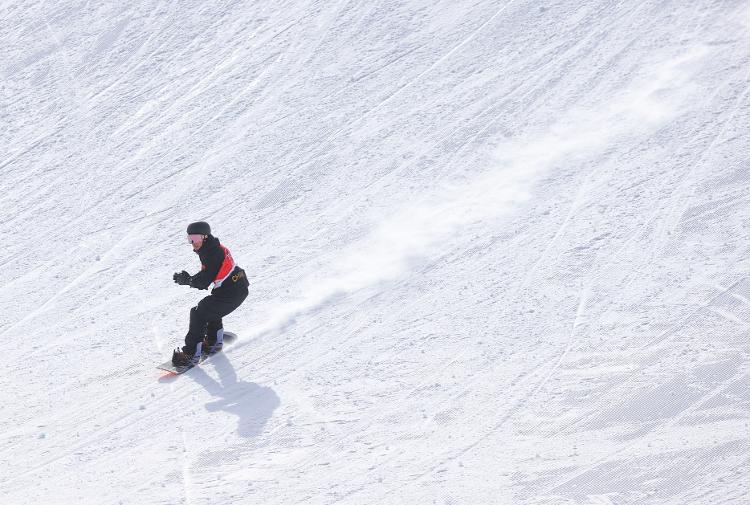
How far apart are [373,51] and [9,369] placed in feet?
25.1

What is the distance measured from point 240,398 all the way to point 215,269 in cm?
122

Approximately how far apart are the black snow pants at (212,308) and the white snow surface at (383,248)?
11.3 inches

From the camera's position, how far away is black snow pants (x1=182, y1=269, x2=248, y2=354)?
846 centimetres

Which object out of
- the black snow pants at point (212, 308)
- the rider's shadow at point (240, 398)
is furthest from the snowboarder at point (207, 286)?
the rider's shadow at point (240, 398)

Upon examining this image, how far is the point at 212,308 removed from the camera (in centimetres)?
847

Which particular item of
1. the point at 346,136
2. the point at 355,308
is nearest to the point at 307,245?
the point at 355,308

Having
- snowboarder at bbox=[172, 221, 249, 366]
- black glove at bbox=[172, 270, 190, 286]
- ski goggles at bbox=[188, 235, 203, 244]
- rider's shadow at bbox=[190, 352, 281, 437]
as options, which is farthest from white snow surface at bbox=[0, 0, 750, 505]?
ski goggles at bbox=[188, 235, 203, 244]

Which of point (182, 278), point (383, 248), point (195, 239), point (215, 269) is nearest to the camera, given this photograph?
point (182, 278)

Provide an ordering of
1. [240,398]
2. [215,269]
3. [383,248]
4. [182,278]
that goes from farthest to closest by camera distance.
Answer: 1. [383,248]
2. [215,269]
3. [182,278]
4. [240,398]

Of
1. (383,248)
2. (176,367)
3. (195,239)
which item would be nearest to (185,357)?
(176,367)

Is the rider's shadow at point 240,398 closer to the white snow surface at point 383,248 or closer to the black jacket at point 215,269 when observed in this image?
the white snow surface at point 383,248

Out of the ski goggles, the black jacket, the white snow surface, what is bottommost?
the white snow surface

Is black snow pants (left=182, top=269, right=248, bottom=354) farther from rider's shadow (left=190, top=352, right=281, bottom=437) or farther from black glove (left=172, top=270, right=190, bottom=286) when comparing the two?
black glove (left=172, top=270, right=190, bottom=286)

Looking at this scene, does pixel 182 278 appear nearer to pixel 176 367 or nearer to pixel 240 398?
pixel 176 367
